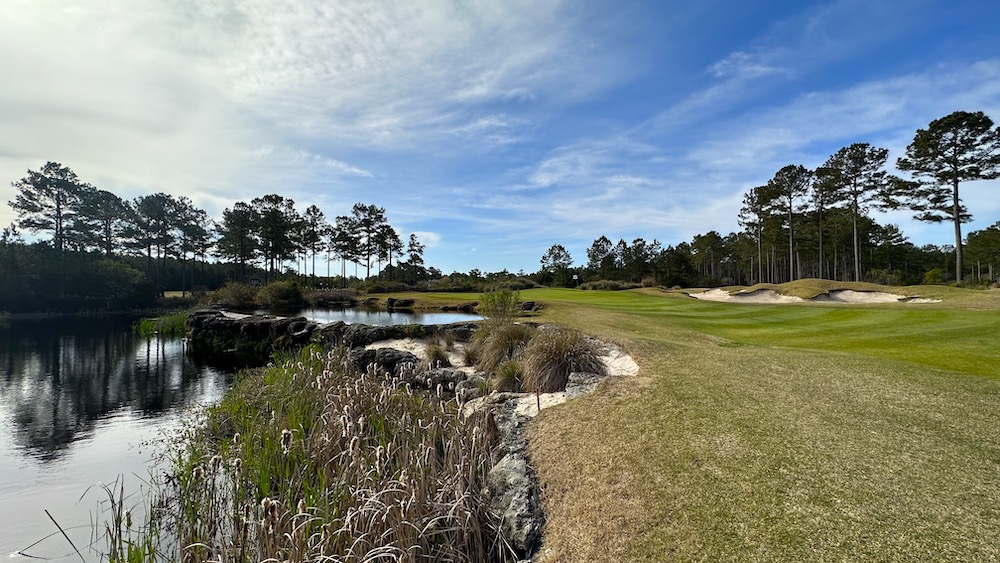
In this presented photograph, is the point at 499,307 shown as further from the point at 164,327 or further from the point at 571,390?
the point at 164,327

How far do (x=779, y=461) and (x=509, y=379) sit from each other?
17.7ft

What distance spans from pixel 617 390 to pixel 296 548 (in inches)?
177

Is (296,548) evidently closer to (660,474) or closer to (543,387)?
(660,474)

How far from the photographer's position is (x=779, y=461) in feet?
12.4

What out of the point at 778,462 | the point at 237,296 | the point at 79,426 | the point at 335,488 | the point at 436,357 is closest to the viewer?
the point at 778,462

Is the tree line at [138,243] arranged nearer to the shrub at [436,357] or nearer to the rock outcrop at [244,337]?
the rock outcrop at [244,337]

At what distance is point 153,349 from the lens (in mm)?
19875

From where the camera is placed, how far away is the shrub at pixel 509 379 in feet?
27.8

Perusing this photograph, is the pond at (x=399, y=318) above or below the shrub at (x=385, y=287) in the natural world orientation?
below

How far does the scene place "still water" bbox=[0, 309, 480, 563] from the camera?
5.49 meters

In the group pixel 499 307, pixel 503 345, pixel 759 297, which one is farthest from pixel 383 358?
pixel 759 297

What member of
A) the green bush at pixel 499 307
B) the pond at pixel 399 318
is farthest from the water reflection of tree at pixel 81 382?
the green bush at pixel 499 307

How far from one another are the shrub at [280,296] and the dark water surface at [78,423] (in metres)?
18.6

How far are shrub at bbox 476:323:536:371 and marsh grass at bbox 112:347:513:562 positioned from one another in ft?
11.8
